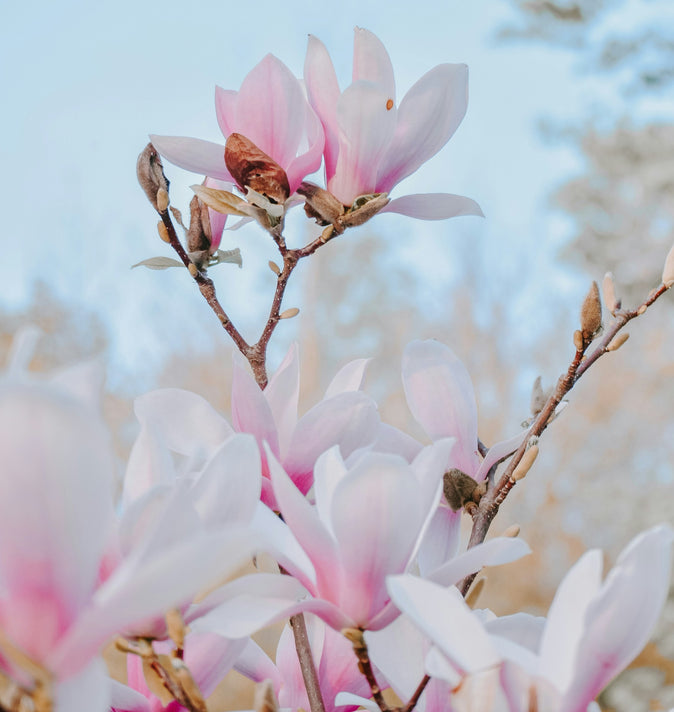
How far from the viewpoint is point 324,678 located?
0.42 m

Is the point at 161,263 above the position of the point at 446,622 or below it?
above

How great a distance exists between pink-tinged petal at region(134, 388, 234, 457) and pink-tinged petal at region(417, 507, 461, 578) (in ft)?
0.40

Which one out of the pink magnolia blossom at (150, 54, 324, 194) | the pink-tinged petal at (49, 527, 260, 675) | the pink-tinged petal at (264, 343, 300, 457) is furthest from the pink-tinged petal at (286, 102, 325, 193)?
the pink-tinged petal at (49, 527, 260, 675)

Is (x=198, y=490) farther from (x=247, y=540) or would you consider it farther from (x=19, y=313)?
(x=19, y=313)

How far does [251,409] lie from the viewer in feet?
1.34

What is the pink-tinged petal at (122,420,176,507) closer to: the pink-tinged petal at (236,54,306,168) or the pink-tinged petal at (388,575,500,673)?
the pink-tinged petal at (388,575,500,673)

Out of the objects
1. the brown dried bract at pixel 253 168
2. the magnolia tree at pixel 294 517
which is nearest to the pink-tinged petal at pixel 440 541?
the magnolia tree at pixel 294 517

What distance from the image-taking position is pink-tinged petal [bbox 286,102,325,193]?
0.48 metres

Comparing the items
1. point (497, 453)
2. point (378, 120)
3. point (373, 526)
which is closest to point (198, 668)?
point (373, 526)

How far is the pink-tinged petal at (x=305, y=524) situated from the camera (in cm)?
31

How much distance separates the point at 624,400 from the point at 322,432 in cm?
615

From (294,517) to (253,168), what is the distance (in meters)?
0.24

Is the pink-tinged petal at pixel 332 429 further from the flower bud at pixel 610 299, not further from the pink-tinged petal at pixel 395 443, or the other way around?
the flower bud at pixel 610 299

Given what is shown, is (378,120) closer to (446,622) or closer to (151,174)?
(151,174)
